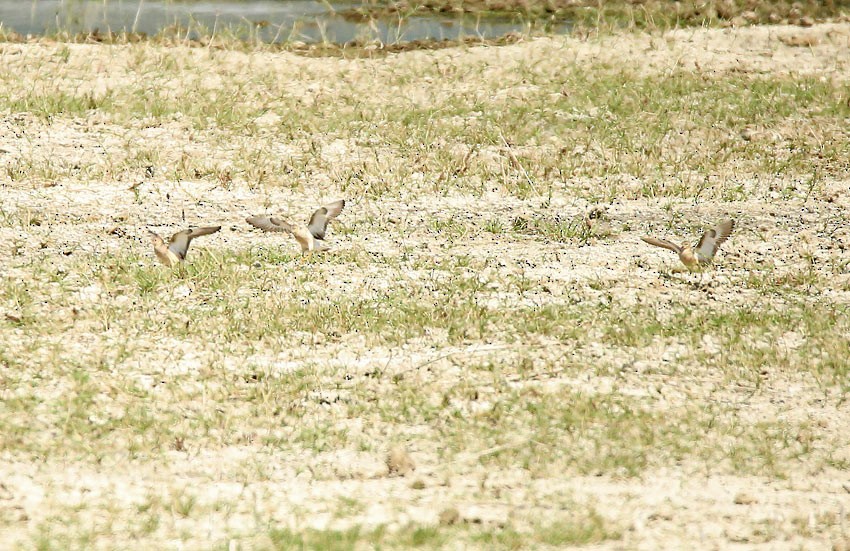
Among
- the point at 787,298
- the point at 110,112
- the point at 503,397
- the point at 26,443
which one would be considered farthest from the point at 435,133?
the point at 26,443

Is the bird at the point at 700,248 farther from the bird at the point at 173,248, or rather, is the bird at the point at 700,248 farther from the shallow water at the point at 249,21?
the shallow water at the point at 249,21

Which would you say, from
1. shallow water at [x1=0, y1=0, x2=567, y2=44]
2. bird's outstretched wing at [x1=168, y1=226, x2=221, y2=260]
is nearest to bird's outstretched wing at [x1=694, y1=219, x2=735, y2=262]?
bird's outstretched wing at [x1=168, y1=226, x2=221, y2=260]

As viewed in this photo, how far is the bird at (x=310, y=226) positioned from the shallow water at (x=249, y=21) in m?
4.10

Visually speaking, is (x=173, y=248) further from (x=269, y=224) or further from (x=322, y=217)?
(x=322, y=217)

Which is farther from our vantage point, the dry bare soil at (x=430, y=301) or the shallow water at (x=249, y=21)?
the shallow water at (x=249, y=21)

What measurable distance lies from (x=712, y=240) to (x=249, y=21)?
6371 mm

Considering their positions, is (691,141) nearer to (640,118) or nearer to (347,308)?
(640,118)

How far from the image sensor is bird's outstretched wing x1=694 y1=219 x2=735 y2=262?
7.05 meters

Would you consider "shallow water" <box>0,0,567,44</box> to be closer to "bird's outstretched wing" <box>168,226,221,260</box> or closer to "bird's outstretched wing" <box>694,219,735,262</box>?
"bird's outstretched wing" <box>168,226,221,260</box>

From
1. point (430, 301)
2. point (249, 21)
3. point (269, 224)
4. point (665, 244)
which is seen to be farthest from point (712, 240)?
point (249, 21)

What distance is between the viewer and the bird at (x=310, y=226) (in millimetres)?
7090

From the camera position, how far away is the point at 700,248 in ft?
23.3

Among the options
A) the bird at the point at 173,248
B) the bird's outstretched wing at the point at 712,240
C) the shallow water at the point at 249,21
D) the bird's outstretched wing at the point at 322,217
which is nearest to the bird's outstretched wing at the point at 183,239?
the bird at the point at 173,248

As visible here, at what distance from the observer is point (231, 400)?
211 inches
